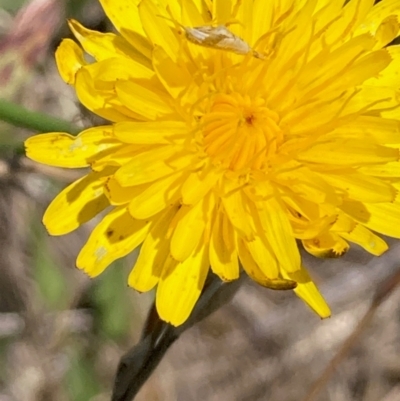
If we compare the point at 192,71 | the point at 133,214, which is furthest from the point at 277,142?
the point at 133,214

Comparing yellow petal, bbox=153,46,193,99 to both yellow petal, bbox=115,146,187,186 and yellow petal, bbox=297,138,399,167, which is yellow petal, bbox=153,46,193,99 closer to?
yellow petal, bbox=115,146,187,186

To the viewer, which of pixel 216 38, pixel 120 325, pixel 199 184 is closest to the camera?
pixel 216 38

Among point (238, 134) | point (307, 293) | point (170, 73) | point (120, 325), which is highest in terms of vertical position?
point (170, 73)

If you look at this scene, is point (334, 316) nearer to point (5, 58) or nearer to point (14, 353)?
point (14, 353)

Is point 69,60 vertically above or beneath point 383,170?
above

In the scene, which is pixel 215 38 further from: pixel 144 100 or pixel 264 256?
pixel 264 256

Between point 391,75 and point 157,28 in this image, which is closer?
point 157,28

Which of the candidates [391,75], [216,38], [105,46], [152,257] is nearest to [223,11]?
[216,38]

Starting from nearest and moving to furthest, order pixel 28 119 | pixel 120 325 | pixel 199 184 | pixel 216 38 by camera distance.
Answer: pixel 216 38
pixel 199 184
pixel 28 119
pixel 120 325
